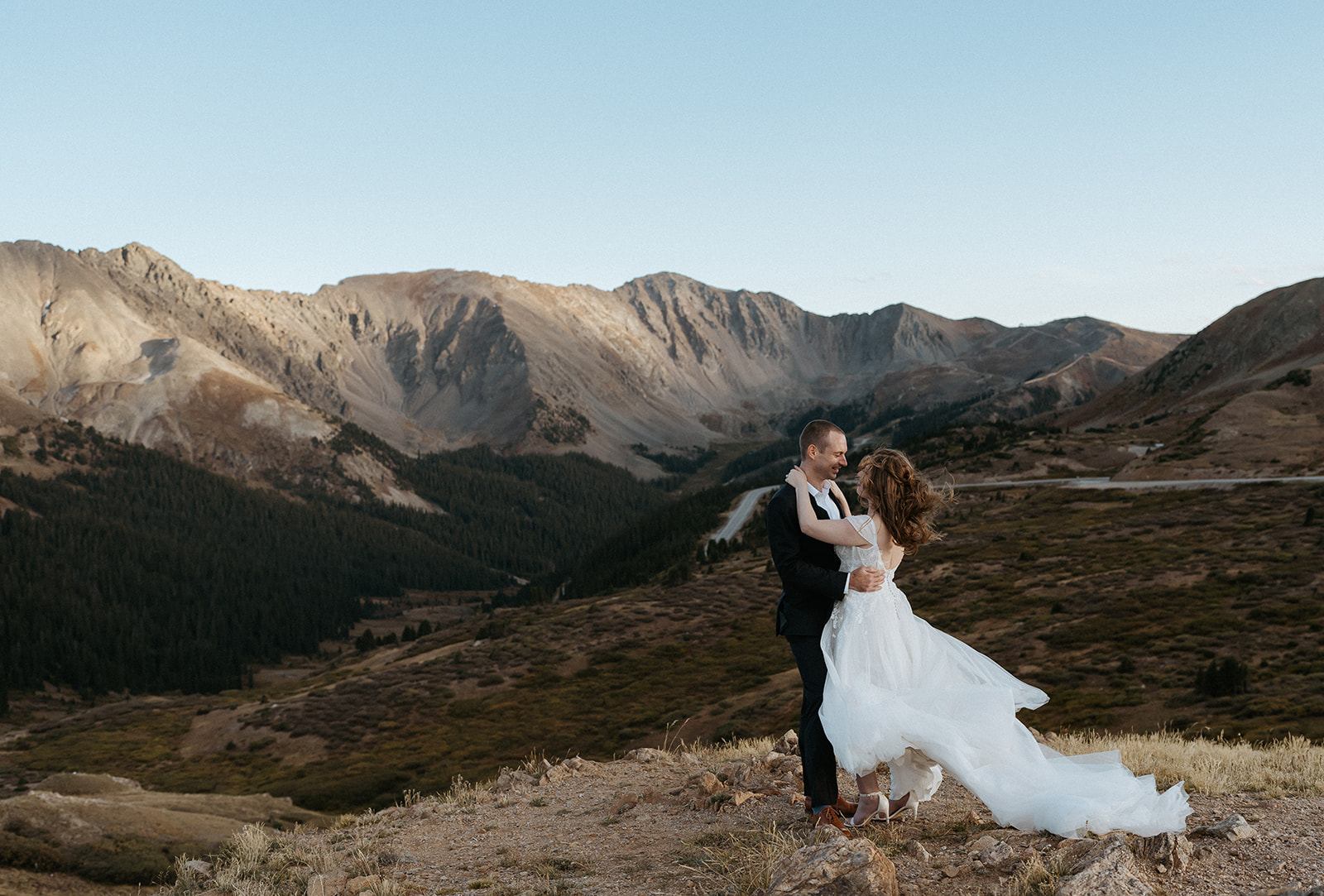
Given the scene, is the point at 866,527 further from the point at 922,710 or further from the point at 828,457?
the point at 922,710

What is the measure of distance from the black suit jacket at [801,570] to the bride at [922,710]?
18cm

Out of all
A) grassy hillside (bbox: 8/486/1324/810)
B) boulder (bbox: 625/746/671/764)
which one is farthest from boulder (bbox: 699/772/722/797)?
grassy hillside (bbox: 8/486/1324/810)

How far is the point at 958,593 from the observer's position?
64.2m

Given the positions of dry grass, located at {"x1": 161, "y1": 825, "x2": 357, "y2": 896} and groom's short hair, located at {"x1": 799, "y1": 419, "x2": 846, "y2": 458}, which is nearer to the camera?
groom's short hair, located at {"x1": 799, "y1": 419, "x2": 846, "y2": 458}

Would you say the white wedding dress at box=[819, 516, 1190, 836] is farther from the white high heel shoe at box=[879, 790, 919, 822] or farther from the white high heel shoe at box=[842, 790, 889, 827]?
the white high heel shoe at box=[842, 790, 889, 827]

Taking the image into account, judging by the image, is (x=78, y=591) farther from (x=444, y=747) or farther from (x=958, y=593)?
(x=958, y=593)

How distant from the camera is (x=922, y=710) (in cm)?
887

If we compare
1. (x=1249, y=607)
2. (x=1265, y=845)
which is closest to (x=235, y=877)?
(x=1265, y=845)

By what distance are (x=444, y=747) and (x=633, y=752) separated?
51.5 m

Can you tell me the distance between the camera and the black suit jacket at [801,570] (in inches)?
360

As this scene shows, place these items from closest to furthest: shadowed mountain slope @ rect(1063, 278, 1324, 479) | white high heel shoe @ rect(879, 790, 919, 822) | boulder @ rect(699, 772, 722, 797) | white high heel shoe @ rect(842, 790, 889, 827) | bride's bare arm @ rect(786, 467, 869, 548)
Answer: bride's bare arm @ rect(786, 467, 869, 548) → white high heel shoe @ rect(842, 790, 889, 827) → white high heel shoe @ rect(879, 790, 919, 822) → boulder @ rect(699, 772, 722, 797) → shadowed mountain slope @ rect(1063, 278, 1324, 479)

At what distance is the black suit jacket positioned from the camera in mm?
9156

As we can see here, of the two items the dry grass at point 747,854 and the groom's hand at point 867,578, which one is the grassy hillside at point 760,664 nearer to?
the dry grass at point 747,854

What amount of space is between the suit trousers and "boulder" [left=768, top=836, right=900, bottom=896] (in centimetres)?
161
